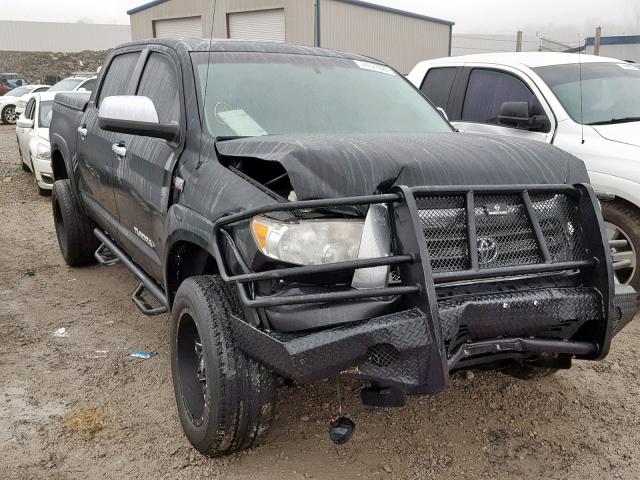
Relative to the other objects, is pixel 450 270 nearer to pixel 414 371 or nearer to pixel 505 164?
pixel 414 371

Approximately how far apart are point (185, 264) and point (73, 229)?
2676 mm

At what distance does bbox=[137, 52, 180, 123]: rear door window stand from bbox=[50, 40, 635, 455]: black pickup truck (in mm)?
135

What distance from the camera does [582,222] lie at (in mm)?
2639

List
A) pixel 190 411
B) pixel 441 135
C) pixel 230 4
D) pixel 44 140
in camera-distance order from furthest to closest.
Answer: pixel 230 4
pixel 44 140
pixel 441 135
pixel 190 411

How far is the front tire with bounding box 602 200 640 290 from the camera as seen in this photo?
4.54 metres

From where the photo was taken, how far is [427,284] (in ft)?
7.22

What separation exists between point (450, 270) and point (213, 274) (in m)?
1.15

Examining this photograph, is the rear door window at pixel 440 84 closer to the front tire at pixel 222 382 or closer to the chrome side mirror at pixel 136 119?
the chrome side mirror at pixel 136 119

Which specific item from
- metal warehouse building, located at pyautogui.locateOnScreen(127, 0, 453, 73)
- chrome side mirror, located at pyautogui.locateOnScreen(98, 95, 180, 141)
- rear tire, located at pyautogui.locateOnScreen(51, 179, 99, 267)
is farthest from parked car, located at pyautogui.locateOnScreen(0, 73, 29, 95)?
chrome side mirror, located at pyautogui.locateOnScreen(98, 95, 180, 141)

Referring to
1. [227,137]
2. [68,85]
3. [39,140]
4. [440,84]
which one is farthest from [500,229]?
[68,85]

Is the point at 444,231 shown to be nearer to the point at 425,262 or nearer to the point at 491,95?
the point at 425,262

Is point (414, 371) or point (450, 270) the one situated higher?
point (450, 270)

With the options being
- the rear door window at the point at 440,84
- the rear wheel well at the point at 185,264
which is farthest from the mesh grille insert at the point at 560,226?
Answer: the rear door window at the point at 440,84

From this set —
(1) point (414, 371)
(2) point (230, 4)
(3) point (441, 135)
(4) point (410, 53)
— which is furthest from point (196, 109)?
(4) point (410, 53)
